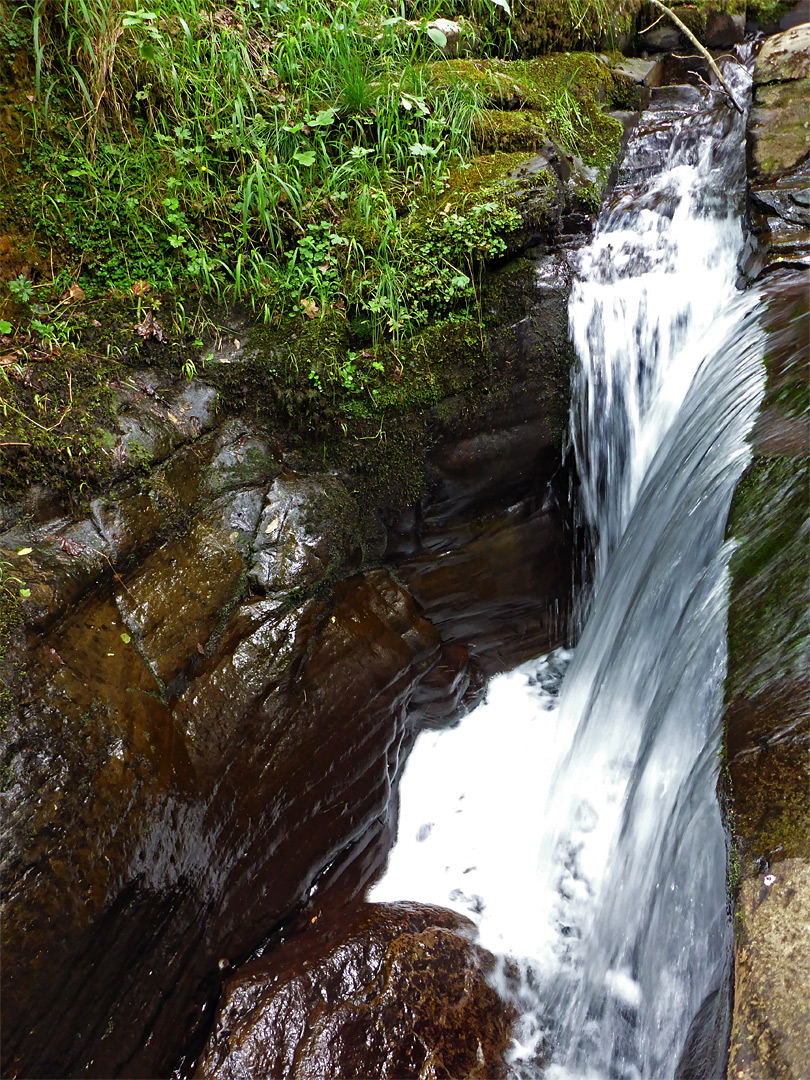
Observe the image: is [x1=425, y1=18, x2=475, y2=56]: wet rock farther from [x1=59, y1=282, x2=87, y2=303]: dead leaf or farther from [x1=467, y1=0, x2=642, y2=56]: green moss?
[x1=59, y1=282, x2=87, y2=303]: dead leaf

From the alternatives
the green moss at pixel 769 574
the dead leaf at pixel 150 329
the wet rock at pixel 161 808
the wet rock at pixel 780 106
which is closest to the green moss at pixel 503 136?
the wet rock at pixel 780 106

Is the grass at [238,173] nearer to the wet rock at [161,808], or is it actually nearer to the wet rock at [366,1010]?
the wet rock at [161,808]

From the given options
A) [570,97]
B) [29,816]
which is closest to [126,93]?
[570,97]

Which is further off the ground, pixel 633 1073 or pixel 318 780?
pixel 318 780

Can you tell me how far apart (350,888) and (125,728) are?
141cm

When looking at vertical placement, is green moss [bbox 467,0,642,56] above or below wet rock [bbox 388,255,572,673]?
above

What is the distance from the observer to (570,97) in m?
4.61

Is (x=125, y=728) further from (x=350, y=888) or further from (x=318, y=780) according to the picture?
(x=350, y=888)

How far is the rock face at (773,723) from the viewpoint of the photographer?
5.09ft

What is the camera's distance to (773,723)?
1.91 m

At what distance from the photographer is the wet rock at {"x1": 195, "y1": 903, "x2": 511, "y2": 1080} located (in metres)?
2.41

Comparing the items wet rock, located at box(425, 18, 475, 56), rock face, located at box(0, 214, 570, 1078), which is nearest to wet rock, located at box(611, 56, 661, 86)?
wet rock, located at box(425, 18, 475, 56)

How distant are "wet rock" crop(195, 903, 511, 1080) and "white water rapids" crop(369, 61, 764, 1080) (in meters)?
0.21

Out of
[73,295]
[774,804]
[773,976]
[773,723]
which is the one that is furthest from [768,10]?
[773,976]
